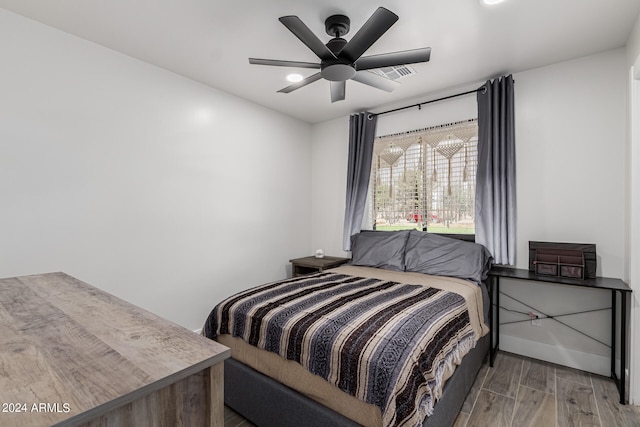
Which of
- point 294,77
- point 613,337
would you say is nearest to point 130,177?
point 294,77

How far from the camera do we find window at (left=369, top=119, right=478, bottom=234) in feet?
10.5

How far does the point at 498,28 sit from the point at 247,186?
9.13 feet

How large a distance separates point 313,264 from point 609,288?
2670mm

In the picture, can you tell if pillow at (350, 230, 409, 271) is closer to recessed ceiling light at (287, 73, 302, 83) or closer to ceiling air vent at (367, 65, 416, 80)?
ceiling air vent at (367, 65, 416, 80)

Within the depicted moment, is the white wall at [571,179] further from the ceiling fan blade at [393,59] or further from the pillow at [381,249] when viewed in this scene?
the ceiling fan blade at [393,59]

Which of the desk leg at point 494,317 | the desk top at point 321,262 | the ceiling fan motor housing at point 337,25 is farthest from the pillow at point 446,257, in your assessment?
the ceiling fan motor housing at point 337,25

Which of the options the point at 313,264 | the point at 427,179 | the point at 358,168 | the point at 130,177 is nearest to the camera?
the point at 130,177

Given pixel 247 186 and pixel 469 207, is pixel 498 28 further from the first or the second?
pixel 247 186

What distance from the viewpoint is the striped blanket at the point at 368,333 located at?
1.38 meters

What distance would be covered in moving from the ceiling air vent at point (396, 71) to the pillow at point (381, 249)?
5.23ft

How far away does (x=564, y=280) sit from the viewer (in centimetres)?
238

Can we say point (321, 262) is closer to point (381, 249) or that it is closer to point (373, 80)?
point (381, 249)

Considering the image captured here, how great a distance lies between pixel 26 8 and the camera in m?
2.02

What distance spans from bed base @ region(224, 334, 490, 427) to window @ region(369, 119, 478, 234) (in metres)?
1.57
